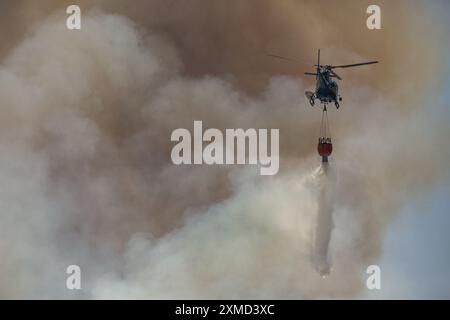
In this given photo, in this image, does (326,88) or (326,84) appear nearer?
(326,84)

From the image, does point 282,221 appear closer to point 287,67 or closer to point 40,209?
point 287,67

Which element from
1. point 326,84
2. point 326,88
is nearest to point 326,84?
point 326,84

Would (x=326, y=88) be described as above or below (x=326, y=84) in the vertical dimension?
below

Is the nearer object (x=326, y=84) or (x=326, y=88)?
(x=326, y=84)

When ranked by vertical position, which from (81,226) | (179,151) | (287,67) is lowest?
(81,226)

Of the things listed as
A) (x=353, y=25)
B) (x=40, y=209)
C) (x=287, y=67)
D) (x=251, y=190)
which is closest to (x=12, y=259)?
(x=40, y=209)

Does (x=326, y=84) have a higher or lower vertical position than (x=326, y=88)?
higher

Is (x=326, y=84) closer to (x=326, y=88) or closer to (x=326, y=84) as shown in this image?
(x=326, y=84)
